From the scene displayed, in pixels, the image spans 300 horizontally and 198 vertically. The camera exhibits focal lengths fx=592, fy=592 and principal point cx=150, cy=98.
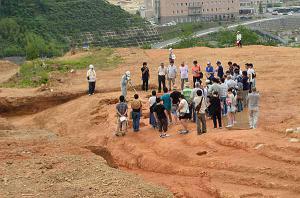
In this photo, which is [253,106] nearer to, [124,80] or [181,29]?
[124,80]

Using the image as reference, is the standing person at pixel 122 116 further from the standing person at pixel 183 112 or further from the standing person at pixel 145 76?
the standing person at pixel 145 76

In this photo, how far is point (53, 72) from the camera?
3284 cm

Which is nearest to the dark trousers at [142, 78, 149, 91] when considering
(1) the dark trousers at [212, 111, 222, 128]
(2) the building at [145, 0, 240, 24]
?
(1) the dark trousers at [212, 111, 222, 128]

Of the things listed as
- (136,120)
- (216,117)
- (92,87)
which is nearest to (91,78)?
(92,87)

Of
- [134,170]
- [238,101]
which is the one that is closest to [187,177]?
[134,170]

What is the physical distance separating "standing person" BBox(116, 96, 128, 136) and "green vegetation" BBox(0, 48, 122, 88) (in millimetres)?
12217

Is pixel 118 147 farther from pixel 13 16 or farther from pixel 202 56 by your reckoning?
pixel 13 16

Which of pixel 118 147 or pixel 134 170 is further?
pixel 118 147

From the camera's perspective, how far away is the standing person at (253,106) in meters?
17.3

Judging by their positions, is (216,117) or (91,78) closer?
(216,117)

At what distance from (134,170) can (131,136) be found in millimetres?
2407

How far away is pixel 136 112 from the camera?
63.3ft

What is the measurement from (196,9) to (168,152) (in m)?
104

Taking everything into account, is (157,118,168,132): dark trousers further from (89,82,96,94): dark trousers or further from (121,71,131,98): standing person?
(89,82,96,94): dark trousers
